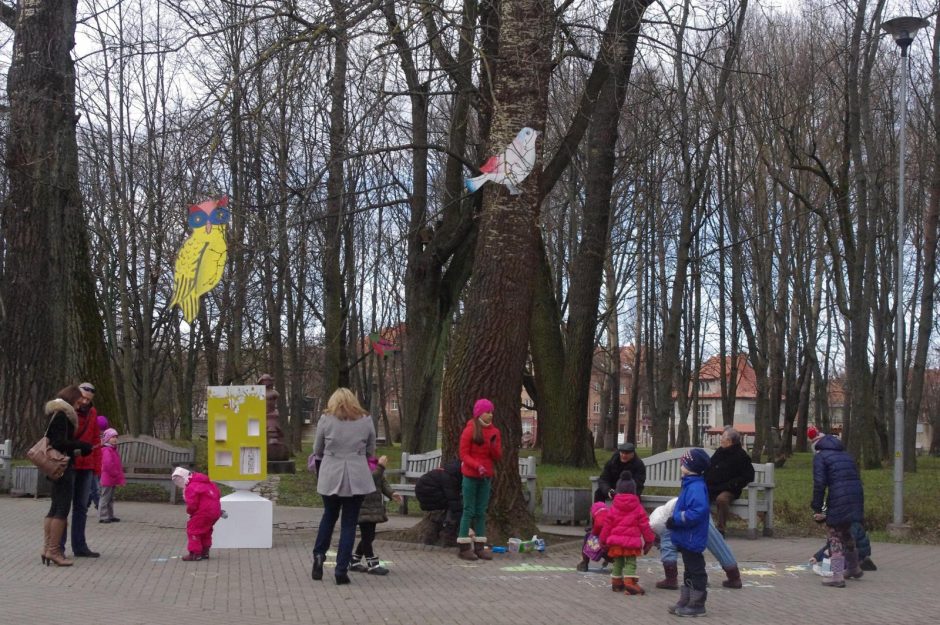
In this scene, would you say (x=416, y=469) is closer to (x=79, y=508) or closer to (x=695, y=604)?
(x=79, y=508)

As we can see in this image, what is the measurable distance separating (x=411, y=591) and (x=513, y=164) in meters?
4.94

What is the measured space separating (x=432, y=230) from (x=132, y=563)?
10552mm

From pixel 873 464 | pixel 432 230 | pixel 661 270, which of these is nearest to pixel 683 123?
pixel 432 230

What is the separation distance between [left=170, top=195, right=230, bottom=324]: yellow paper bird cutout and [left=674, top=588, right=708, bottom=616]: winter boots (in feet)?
19.7

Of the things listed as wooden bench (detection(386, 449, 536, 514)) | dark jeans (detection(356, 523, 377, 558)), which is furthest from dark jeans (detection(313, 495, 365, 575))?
wooden bench (detection(386, 449, 536, 514))

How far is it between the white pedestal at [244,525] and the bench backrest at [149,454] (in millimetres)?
6321

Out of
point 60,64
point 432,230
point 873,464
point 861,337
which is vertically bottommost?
point 873,464

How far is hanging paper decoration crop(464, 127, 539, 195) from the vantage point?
38.2 ft

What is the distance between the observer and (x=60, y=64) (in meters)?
18.7

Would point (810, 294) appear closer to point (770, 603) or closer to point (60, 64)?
point (60, 64)

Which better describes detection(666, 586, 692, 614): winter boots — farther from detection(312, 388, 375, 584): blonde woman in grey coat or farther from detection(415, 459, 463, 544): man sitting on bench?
detection(415, 459, 463, 544): man sitting on bench

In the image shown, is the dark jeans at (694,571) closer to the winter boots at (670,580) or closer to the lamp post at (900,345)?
the winter boots at (670,580)

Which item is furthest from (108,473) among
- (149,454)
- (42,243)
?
(42,243)

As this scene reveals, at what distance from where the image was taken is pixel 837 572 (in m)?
9.59
